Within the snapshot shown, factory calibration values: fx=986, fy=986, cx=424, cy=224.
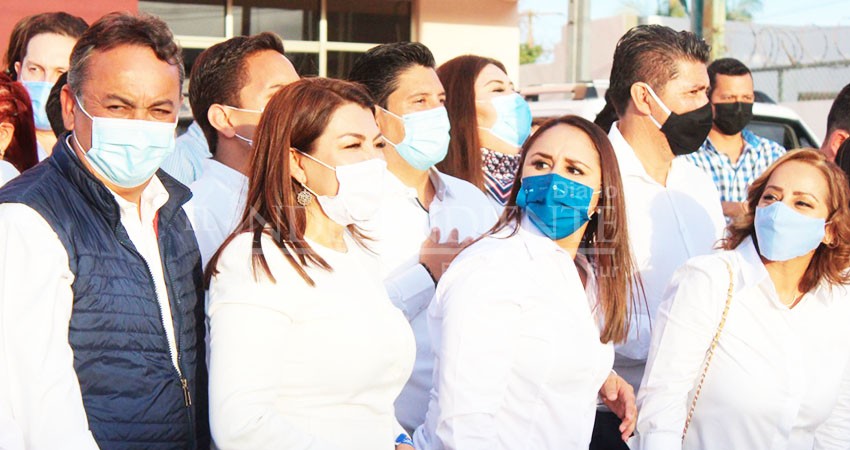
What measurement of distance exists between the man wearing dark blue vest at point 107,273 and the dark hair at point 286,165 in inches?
8.1

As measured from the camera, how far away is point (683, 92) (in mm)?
4566

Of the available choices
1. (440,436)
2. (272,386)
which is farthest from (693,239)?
(272,386)

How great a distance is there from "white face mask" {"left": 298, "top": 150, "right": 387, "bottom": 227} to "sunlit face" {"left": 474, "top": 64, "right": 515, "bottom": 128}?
182cm

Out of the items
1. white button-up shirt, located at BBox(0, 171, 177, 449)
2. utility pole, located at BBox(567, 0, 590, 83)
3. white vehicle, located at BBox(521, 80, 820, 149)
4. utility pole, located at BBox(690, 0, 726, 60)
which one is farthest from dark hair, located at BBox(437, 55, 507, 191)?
utility pole, located at BBox(567, 0, 590, 83)

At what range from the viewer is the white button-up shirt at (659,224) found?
414cm

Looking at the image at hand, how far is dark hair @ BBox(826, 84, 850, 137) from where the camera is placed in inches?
233

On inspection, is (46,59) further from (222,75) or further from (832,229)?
(832,229)

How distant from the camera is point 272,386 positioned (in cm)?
258

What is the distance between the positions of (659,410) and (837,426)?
37.3 inches

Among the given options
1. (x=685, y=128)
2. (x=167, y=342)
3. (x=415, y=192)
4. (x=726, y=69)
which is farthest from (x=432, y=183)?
(x=726, y=69)

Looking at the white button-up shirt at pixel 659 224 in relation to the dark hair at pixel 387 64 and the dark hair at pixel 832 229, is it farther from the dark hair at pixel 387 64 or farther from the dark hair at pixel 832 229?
the dark hair at pixel 387 64

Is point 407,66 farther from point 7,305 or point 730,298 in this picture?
point 7,305

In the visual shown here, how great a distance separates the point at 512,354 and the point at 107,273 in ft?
4.00

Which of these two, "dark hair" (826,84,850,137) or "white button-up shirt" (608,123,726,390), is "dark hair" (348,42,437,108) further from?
"dark hair" (826,84,850,137)
